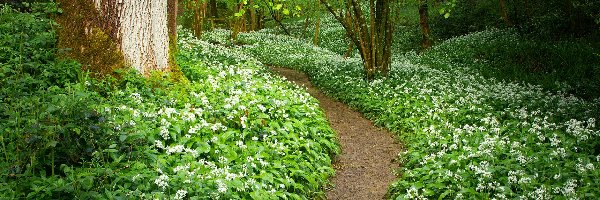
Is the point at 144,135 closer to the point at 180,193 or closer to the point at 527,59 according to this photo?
the point at 180,193

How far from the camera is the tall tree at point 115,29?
24.3 feet

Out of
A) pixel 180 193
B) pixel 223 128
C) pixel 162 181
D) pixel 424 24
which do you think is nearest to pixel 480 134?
pixel 223 128

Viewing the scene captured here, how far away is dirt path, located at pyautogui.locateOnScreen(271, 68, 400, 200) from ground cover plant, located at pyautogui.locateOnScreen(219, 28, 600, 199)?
30cm

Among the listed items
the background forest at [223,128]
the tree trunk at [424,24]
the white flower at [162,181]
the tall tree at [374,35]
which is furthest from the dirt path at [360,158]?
the tree trunk at [424,24]

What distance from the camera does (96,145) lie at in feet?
17.5

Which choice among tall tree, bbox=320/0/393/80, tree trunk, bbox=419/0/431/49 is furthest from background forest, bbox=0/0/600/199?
tree trunk, bbox=419/0/431/49

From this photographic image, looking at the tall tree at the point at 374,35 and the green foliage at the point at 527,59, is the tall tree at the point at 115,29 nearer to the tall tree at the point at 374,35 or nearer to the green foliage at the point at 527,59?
the tall tree at the point at 374,35

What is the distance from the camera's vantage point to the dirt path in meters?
7.35

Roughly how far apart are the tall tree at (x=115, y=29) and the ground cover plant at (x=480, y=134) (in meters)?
4.81

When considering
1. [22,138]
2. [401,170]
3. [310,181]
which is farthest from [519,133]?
[22,138]

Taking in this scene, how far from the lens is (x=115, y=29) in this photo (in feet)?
24.6

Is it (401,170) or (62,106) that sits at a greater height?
(62,106)

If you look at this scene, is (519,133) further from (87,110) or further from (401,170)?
(87,110)

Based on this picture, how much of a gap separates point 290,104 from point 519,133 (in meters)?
4.25
